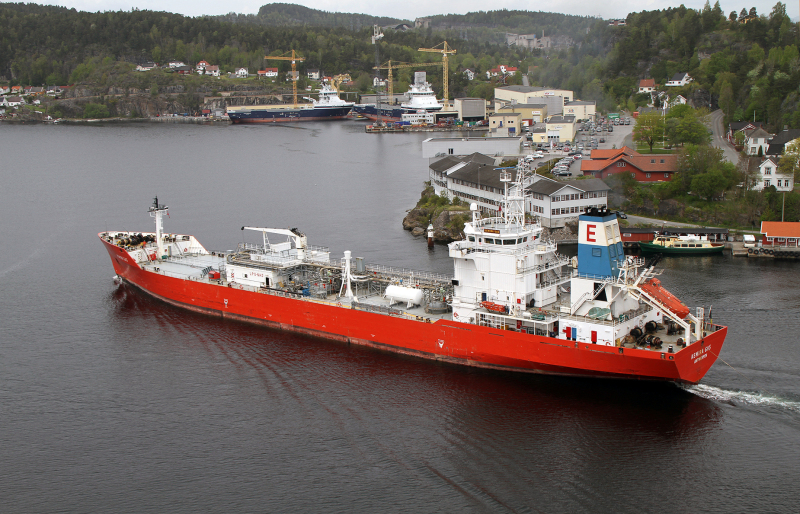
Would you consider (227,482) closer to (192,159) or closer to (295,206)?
(295,206)

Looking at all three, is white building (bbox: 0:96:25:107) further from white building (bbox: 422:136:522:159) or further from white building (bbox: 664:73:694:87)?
white building (bbox: 664:73:694:87)

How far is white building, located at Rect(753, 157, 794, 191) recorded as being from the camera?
46.4 meters

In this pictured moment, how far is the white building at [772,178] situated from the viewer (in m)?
46.4

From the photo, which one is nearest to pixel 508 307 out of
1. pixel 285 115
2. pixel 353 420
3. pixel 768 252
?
pixel 353 420

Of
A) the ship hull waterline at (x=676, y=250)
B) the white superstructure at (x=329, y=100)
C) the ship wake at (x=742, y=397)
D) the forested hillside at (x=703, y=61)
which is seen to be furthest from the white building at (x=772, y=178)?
the white superstructure at (x=329, y=100)

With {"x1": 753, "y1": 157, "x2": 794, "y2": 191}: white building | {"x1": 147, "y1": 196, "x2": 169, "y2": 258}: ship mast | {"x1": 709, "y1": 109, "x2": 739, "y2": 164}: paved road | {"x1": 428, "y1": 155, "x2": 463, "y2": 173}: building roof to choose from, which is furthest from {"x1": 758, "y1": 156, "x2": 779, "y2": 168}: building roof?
{"x1": 147, "y1": 196, "x2": 169, "y2": 258}: ship mast

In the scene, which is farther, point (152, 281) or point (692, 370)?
point (152, 281)

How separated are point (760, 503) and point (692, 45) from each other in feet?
305

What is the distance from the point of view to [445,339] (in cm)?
2711

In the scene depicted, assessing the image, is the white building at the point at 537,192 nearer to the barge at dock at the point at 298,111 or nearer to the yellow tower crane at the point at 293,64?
the barge at dock at the point at 298,111

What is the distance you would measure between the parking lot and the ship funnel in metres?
29.8

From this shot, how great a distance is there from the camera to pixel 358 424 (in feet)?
74.0

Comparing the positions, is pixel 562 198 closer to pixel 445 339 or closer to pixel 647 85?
pixel 445 339

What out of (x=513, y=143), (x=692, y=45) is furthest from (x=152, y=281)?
(x=692, y=45)
